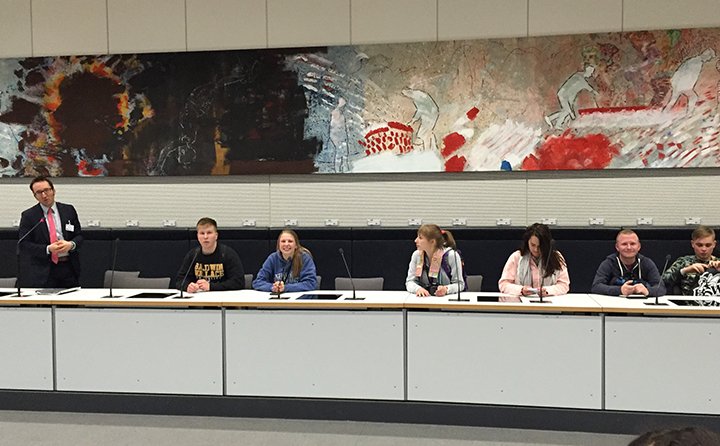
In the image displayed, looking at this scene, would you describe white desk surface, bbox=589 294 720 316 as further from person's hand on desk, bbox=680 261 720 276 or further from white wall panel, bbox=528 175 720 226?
white wall panel, bbox=528 175 720 226

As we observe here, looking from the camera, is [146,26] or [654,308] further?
[146,26]

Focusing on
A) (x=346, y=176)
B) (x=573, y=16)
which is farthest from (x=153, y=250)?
(x=573, y=16)

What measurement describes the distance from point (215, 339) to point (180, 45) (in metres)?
3.53

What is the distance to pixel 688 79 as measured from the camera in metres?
5.41

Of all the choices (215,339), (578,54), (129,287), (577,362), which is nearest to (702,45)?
(578,54)

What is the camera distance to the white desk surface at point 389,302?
3432 millimetres

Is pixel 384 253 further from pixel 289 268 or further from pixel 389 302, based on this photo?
pixel 389 302

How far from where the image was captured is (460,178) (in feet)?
19.2

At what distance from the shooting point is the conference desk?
337cm

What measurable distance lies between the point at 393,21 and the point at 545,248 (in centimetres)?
282

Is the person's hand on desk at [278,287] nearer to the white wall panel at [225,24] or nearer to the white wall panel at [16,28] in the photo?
the white wall panel at [225,24]

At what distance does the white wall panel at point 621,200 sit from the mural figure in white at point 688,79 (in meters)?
0.66

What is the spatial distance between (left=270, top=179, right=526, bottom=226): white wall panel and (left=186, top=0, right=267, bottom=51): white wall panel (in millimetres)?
1433

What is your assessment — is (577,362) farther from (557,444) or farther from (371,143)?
(371,143)
